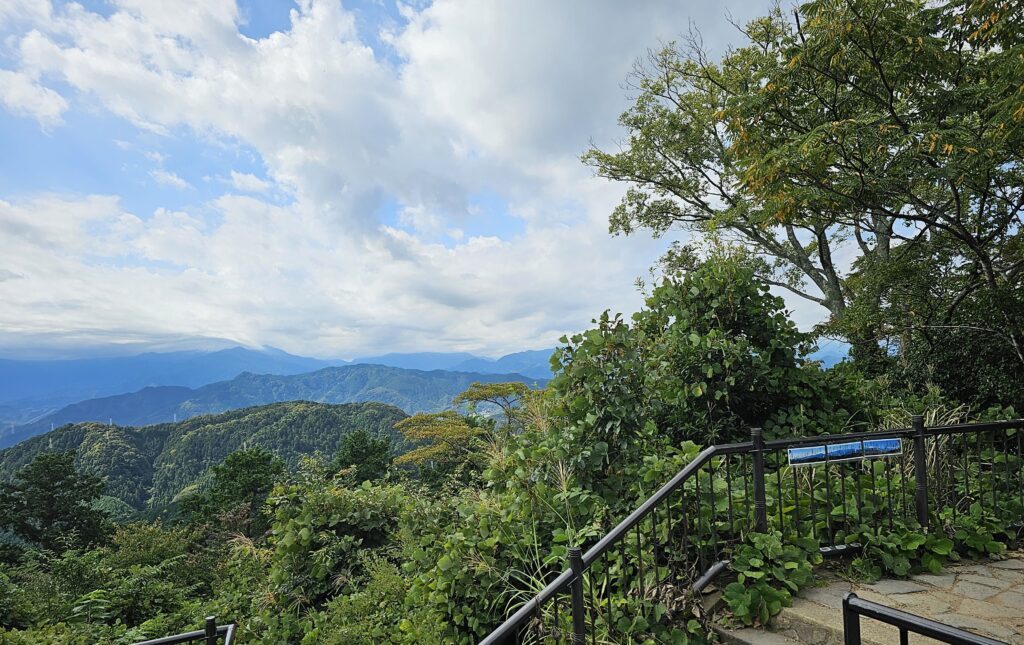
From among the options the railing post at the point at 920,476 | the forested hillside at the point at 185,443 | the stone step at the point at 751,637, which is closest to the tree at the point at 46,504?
the stone step at the point at 751,637

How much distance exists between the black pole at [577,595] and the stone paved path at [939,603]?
1.28 meters

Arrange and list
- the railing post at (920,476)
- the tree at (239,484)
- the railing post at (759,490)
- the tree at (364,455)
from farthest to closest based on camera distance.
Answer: the tree at (364,455) → the tree at (239,484) → the railing post at (920,476) → the railing post at (759,490)

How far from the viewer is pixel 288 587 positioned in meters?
5.75

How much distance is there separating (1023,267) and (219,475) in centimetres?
3228

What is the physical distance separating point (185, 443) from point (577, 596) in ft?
310

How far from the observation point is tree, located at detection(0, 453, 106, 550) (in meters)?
27.5

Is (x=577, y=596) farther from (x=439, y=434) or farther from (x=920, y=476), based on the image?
(x=439, y=434)

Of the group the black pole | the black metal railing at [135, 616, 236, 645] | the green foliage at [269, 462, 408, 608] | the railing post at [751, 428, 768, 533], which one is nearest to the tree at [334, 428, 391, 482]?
the green foliage at [269, 462, 408, 608]

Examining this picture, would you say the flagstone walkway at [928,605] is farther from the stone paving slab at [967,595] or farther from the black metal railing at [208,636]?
the black metal railing at [208,636]

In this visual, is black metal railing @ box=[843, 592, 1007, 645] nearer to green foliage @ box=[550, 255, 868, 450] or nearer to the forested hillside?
green foliage @ box=[550, 255, 868, 450]

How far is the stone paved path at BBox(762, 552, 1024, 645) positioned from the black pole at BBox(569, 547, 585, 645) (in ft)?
4.19

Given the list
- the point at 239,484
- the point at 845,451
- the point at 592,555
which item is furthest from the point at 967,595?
the point at 239,484

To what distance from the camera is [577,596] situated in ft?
8.34

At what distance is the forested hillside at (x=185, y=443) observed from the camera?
7025 centimetres
